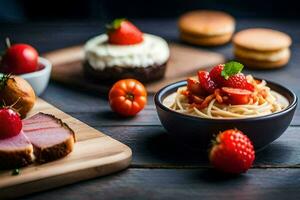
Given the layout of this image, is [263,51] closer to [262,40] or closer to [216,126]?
[262,40]

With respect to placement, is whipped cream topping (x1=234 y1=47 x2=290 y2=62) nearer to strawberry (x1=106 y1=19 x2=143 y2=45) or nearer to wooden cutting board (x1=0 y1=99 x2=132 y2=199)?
strawberry (x1=106 y1=19 x2=143 y2=45)

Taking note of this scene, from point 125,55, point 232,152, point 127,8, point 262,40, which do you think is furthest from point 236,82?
point 127,8

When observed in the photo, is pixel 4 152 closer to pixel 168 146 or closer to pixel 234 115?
pixel 168 146

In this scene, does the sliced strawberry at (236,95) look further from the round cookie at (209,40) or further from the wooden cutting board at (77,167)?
the round cookie at (209,40)

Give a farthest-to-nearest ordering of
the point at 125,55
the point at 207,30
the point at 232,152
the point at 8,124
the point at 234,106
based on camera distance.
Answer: the point at 207,30 → the point at 125,55 → the point at 234,106 → the point at 8,124 → the point at 232,152

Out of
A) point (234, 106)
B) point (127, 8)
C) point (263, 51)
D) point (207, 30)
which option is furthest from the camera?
point (127, 8)

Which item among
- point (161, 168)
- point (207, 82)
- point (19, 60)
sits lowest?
point (161, 168)

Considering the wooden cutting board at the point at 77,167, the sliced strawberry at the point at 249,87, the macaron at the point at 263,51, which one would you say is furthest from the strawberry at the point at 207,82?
the macaron at the point at 263,51
